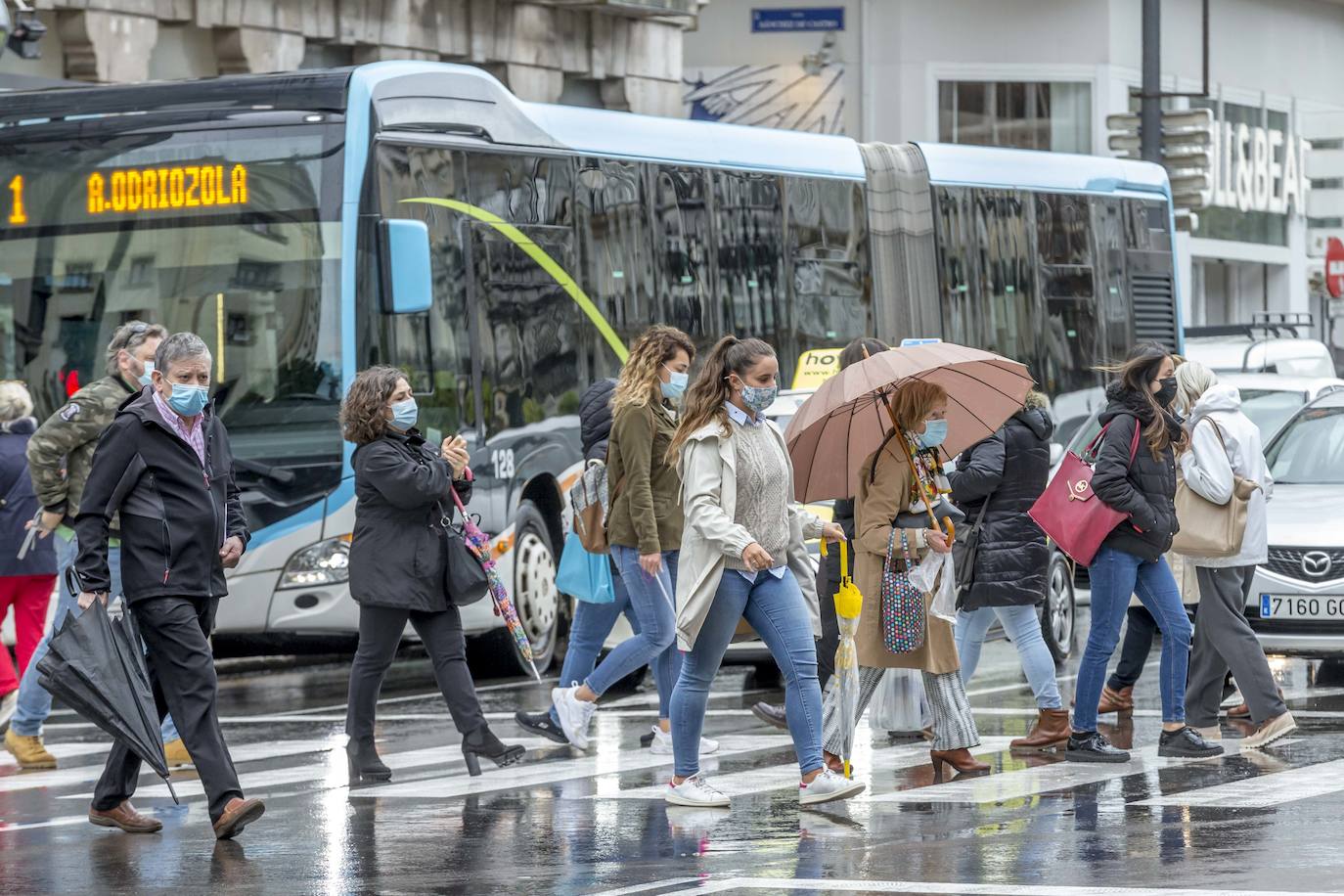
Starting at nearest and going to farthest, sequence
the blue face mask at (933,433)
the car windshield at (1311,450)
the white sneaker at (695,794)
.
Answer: the white sneaker at (695,794), the blue face mask at (933,433), the car windshield at (1311,450)

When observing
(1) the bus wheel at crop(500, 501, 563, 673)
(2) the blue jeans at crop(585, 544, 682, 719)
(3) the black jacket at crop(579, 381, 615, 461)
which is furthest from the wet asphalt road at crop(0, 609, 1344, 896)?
(1) the bus wheel at crop(500, 501, 563, 673)

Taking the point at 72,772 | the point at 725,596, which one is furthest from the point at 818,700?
the point at 72,772

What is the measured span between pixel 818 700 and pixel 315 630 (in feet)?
17.4

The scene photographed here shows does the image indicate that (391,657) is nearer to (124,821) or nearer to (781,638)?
(124,821)

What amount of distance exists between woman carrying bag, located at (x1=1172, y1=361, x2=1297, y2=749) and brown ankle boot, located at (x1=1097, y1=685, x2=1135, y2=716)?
0.99m

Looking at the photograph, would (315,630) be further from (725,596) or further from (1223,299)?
(1223,299)

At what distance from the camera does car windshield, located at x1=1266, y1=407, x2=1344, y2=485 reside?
14477mm

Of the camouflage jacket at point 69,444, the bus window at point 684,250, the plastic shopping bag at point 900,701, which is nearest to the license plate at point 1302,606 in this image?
the plastic shopping bag at point 900,701

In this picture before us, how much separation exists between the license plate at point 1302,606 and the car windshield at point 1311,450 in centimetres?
166

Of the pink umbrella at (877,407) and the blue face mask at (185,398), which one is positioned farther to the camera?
the pink umbrella at (877,407)

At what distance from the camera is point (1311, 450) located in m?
14.8

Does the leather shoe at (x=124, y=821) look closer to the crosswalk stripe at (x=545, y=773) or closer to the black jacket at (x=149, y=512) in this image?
the black jacket at (x=149, y=512)

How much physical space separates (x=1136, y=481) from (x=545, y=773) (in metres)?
2.65

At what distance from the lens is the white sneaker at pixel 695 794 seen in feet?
31.1
